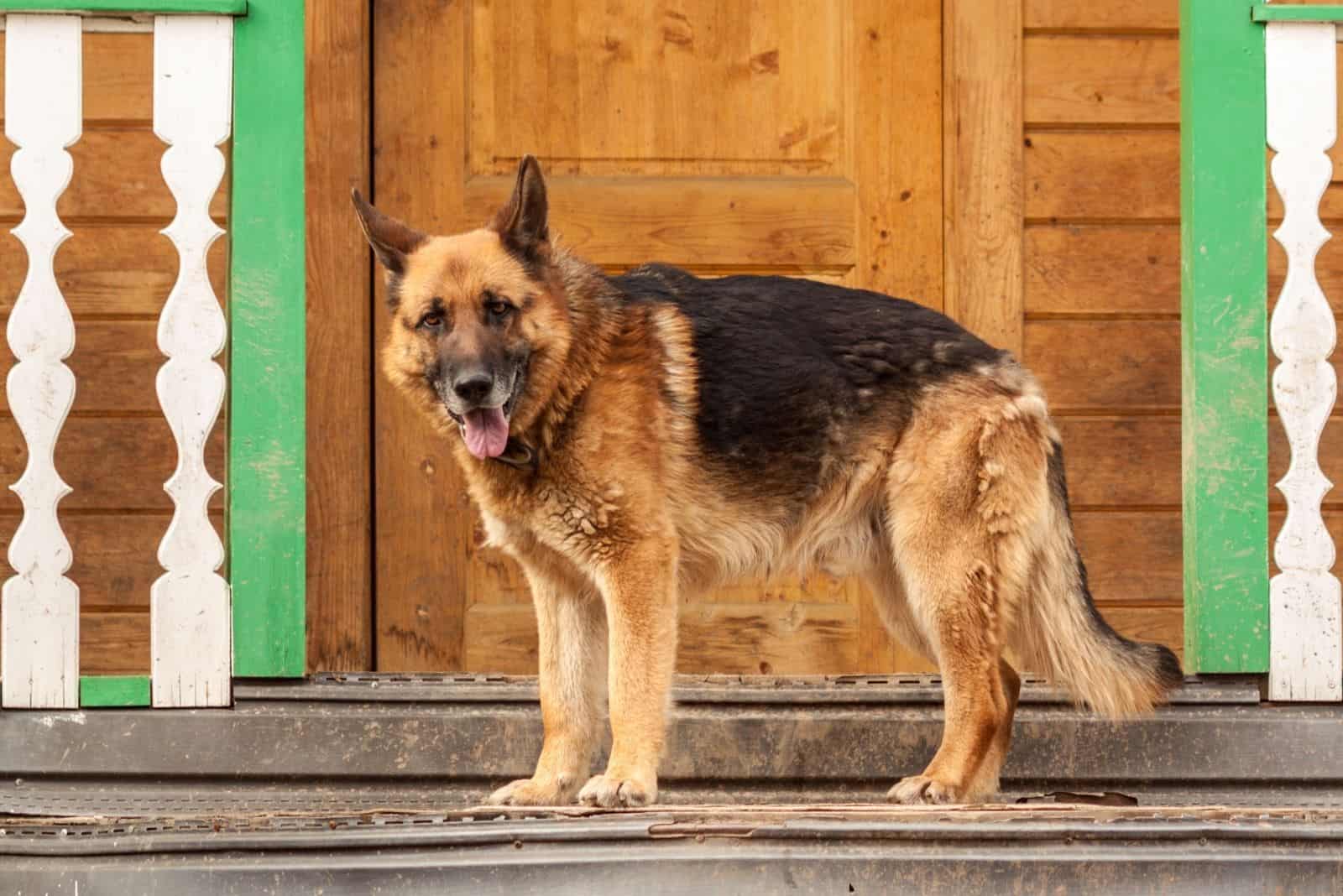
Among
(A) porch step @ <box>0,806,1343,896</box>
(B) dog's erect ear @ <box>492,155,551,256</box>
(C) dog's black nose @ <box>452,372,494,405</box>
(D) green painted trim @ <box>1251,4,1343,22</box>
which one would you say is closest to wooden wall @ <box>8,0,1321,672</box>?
(D) green painted trim @ <box>1251,4,1343,22</box>

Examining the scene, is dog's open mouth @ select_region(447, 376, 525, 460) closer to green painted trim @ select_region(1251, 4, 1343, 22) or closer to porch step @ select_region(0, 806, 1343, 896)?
porch step @ select_region(0, 806, 1343, 896)

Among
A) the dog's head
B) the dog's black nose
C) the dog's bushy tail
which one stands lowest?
the dog's bushy tail

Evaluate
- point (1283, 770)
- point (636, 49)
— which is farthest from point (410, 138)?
point (1283, 770)

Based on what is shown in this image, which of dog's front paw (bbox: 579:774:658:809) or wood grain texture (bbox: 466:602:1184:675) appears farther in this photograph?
wood grain texture (bbox: 466:602:1184:675)

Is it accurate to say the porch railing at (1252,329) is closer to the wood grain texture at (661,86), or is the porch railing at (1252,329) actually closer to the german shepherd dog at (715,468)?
the german shepherd dog at (715,468)

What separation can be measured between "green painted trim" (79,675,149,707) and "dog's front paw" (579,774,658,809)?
4.20 feet

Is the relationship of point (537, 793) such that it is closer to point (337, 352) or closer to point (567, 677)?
point (567, 677)

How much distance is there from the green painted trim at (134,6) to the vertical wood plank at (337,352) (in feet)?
2.93

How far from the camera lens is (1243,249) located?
4262mm

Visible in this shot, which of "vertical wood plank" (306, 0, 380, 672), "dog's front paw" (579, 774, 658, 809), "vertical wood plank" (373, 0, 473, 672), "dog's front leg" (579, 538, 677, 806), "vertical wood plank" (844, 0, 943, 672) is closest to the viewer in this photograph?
"dog's front paw" (579, 774, 658, 809)

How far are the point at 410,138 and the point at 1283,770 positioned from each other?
3093 mm

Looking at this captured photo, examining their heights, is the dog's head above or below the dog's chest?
above

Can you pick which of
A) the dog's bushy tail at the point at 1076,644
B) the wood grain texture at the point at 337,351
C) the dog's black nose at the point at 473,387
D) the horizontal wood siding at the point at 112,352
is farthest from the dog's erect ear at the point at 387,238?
the dog's bushy tail at the point at 1076,644

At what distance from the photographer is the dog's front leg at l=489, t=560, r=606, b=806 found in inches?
149
